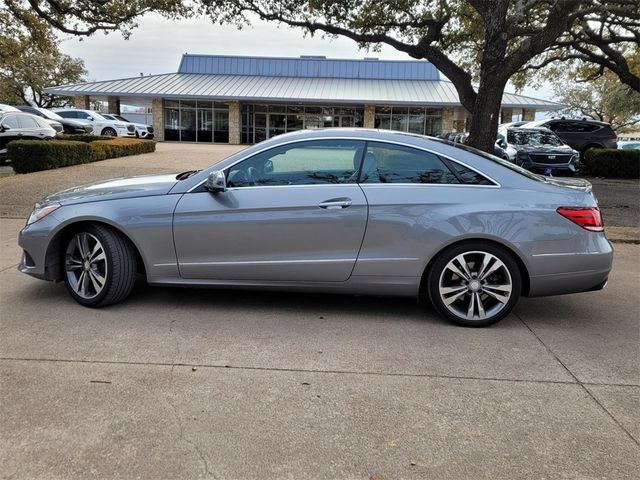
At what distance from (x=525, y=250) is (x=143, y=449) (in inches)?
124

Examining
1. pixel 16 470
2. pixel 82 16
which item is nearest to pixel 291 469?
pixel 16 470

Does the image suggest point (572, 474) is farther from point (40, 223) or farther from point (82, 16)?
point (82, 16)

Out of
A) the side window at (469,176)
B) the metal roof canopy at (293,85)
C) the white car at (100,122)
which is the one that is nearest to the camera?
the side window at (469,176)

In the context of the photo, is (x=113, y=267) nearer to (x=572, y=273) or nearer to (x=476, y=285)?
(x=476, y=285)

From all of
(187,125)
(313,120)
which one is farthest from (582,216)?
(187,125)

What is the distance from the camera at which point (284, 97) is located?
3612 centimetres

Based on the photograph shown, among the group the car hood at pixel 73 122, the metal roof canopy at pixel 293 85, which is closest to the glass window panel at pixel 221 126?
the metal roof canopy at pixel 293 85

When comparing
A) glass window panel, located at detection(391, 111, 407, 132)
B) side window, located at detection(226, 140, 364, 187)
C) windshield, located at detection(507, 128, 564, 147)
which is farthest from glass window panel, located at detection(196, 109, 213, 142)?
side window, located at detection(226, 140, 364, 187)

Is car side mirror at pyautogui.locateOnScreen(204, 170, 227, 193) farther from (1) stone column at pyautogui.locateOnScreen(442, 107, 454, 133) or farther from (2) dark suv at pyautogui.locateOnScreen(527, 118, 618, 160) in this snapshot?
(1) stone column at pyautogui.locateOnScreen(442, 107, 454, 133)

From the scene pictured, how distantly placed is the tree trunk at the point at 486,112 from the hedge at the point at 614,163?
7.87 meters

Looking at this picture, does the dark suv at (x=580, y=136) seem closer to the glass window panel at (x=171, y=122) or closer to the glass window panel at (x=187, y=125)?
the glass window panel at (x=187, y=125)

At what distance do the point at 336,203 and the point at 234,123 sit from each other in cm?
3566

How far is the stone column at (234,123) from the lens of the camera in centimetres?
3846

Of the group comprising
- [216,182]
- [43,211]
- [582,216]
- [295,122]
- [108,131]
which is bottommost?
[108,131]
